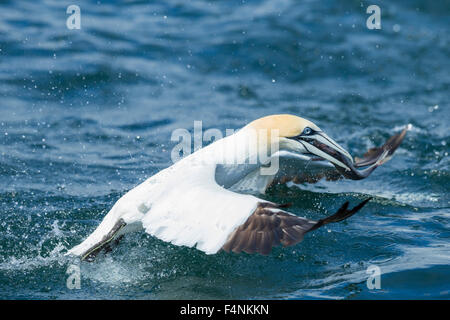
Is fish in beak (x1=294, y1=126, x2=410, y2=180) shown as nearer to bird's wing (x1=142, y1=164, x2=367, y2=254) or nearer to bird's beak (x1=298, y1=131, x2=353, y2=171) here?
bird's beak (x1=298, y1=131, x2=353, y2=171)

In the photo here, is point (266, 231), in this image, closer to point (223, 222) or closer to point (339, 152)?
point (223, 222)

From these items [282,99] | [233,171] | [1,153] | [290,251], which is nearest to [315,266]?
[290,251]

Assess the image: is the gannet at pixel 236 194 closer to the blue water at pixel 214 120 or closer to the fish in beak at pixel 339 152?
the fish in beak at pixel 339 152

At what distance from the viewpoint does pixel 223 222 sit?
592 cm

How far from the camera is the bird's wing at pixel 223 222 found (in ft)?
18.9

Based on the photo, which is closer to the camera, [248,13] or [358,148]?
→ [358,148]

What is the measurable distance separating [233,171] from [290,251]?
3.57ft

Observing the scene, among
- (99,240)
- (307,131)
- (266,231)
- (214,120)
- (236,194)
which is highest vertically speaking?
(214,120)

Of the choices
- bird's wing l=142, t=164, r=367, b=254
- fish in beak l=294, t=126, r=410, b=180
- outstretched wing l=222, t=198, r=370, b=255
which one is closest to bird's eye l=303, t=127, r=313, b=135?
fish in beak l=294, t=126, r=410, b=180

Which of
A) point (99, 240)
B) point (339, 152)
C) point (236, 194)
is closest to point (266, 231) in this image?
point (236, 194)

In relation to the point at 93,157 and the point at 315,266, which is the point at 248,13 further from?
the point at 315,266

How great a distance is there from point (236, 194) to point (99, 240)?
164 cm

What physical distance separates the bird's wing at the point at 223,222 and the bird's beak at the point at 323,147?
1.56 meters

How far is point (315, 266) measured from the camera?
275 inches
